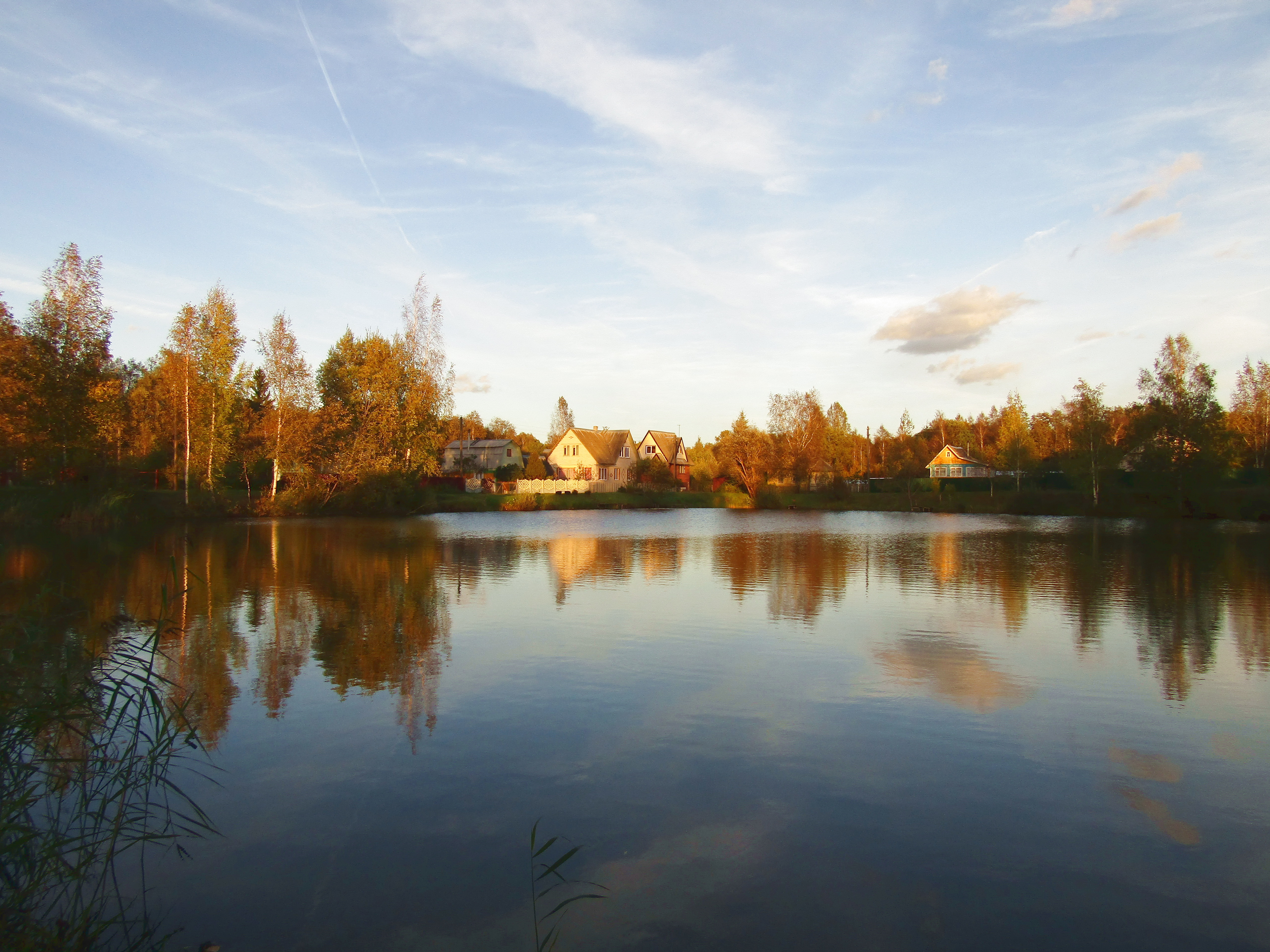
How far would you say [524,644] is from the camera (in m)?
11.4

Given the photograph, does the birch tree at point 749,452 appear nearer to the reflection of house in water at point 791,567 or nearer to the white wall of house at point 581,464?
the white wall of house at point 581,464

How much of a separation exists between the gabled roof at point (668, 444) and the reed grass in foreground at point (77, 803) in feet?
273

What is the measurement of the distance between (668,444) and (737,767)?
88791mm

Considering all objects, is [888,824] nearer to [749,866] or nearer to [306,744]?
[749,866]

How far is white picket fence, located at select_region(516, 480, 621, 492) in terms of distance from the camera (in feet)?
230

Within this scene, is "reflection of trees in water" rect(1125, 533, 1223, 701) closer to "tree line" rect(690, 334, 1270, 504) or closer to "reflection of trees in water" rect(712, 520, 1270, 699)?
"reflection of trees in water" rect(712, 520, 1270, 699)

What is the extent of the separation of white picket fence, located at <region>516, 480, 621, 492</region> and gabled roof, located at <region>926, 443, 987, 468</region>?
4404cm

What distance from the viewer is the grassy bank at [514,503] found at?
3250 cm

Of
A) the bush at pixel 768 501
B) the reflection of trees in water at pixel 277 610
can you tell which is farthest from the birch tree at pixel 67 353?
the bush at pixel 768 501

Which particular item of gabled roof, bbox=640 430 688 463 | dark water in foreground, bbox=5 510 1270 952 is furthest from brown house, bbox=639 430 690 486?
dark water in foreground, bbox=5 510 1270 952

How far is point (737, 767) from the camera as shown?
6621 mm

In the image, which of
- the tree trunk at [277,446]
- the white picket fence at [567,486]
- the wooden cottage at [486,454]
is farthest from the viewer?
the wooden cottage at [486,454]

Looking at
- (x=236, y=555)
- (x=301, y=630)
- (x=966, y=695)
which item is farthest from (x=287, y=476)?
(x=966, y=695)

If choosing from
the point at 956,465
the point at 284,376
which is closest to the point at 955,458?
the point at 956,465
